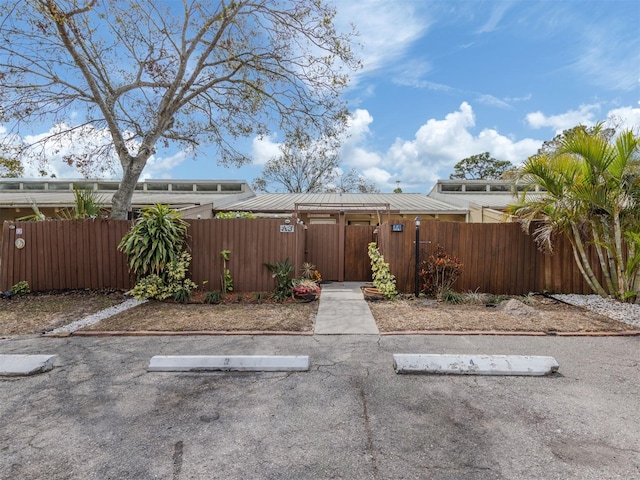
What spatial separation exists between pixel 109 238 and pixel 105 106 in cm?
336

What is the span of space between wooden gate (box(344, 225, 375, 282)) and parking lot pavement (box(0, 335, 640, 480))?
6095 millimetres

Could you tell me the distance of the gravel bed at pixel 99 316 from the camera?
536 cm

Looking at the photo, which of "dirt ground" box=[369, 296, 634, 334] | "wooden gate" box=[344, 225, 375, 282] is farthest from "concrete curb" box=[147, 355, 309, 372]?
"wooden gate" box=[344, 225, 375, 282]

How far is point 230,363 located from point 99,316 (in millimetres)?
3705

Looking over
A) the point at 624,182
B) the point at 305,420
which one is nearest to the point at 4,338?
the point at 305,420

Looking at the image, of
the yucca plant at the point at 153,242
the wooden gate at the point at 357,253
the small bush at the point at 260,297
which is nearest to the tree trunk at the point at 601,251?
the wooden gate at the point at 357,253

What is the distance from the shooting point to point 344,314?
20.1ft

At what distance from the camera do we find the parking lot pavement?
219 cm

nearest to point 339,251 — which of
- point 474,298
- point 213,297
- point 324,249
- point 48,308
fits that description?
point 324,249

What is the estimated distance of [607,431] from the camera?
2586 mm

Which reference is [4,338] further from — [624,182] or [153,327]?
[624,182]

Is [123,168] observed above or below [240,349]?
above

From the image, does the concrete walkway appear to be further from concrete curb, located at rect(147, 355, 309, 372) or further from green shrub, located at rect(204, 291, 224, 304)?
green shrub, located at rect(204, 291, 224, 304)

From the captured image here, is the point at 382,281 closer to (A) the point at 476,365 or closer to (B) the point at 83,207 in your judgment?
(A) the point at 476,365
